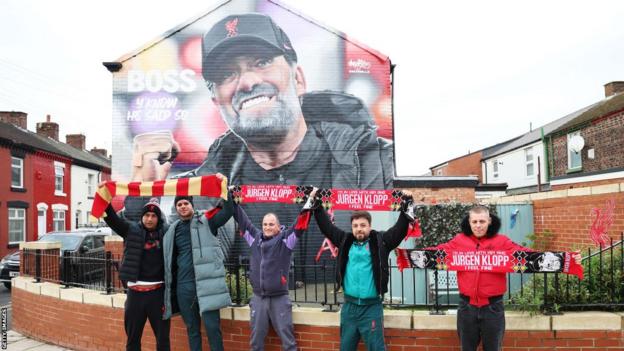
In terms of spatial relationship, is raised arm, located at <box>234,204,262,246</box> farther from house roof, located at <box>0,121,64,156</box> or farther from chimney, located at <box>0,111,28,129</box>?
chimney, located at <box>0,111,28,129</box>

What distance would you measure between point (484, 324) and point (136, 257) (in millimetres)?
3518

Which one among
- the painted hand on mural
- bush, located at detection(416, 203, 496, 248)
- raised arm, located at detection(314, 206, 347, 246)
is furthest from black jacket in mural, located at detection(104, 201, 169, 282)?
the painted hand on mural

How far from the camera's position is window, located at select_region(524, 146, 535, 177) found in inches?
1040

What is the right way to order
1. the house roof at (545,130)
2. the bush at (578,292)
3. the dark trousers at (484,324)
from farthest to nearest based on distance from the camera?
the house roof at (545,130) → the bush at (578,292) → the dark trousers at (484,324)

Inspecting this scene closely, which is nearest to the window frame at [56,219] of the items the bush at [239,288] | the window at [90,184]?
the window at [90,184]

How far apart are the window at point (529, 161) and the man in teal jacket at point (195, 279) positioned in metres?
25.1

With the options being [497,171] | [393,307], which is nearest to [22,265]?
[393,307]

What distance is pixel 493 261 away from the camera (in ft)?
14.1

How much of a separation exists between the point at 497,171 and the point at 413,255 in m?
29.9

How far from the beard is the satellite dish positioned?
1276cm

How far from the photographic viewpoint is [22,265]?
27.7 ft

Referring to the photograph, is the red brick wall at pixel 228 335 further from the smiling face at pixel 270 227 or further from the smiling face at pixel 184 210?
the smiling face at pixel 184 210

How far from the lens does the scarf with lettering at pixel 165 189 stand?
5.23 meters

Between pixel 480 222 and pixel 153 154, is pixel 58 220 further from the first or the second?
pixel 480 222
